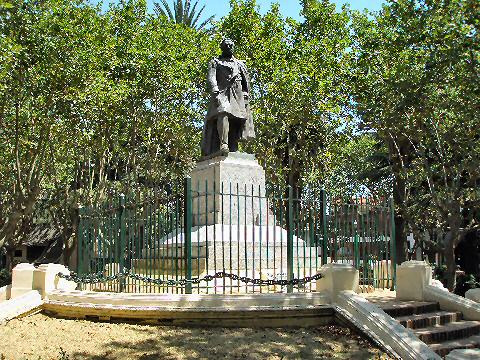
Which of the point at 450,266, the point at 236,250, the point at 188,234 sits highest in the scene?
the point at 188,234

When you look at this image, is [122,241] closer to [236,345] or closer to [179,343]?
[179,343]

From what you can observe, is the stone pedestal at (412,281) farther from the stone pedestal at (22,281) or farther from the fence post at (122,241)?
the stone pedestal at (22,281)

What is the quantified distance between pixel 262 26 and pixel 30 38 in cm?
1192

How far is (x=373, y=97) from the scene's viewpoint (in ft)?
76.2

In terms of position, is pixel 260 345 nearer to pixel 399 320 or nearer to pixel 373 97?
pixel 399 320

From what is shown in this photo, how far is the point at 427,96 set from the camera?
1750 centimetres

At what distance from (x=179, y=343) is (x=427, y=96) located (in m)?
13.0

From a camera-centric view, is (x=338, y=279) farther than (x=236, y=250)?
No

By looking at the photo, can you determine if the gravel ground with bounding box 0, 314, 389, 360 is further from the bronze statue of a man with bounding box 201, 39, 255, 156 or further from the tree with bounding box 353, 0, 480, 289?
the tree with bounding box 353, 0, 480, 289

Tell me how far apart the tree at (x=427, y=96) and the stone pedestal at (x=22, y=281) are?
9492 millimetres

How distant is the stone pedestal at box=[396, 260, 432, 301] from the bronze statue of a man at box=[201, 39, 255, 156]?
4888 millimetres

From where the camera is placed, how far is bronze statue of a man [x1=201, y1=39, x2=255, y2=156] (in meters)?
13.0

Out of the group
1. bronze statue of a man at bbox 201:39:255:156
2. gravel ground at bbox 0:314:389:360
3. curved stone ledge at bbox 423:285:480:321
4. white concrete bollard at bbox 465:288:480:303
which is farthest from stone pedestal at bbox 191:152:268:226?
white concrete bollard at bbox 465:288:480:303

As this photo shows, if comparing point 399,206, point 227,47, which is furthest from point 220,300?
point 399,206
